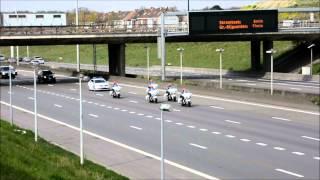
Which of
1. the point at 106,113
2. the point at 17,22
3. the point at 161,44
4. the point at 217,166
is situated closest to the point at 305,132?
the point at 217,166

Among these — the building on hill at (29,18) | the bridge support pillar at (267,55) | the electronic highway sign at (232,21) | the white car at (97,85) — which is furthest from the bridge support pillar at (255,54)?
the building on hill at (29,18)

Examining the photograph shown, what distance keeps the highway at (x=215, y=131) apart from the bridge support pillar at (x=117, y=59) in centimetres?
2200

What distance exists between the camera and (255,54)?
79.5m

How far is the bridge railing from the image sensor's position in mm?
63969

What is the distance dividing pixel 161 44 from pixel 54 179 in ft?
170

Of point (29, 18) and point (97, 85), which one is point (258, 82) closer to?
point (97, 85)

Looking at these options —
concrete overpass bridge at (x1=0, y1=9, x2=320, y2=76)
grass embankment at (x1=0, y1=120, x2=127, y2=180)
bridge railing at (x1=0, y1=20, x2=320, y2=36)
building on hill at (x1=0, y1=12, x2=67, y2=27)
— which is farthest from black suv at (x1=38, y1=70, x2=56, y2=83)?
grass embankment at (x1=0, y1=120, x2=127, y2=180)

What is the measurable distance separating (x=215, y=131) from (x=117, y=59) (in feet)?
144

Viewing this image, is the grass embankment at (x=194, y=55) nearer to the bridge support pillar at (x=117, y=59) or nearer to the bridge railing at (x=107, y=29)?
the bridge support pillar at (x=117, y=59)

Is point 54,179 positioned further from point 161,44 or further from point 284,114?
point 161,44

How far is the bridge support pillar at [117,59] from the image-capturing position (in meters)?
73.0

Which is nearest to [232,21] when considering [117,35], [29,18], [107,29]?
[117,35]

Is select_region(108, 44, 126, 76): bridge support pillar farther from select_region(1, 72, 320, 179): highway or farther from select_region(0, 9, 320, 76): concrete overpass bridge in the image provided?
select_region(1, 72, 320, 179): highway

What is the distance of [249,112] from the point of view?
3944 centimetres
